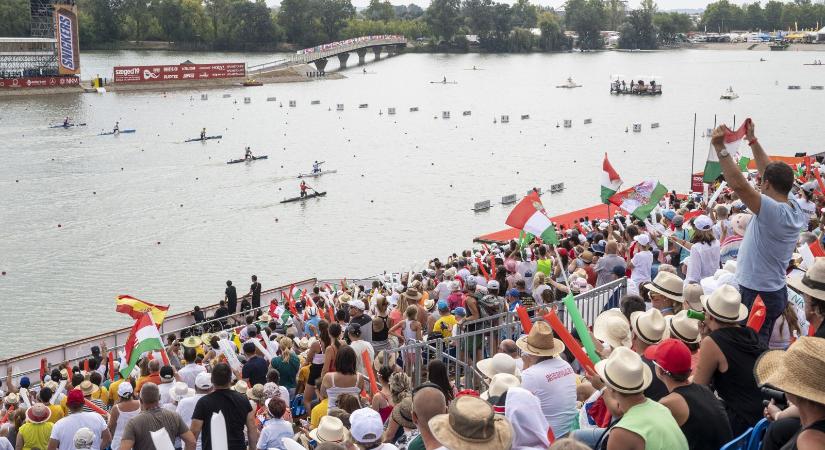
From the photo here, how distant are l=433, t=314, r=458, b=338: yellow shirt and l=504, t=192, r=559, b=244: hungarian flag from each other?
6.06ft

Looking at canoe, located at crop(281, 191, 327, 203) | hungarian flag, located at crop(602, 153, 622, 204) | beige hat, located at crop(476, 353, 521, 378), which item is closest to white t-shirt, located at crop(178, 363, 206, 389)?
beige hat, located at crop(476, 353, 521, 378)

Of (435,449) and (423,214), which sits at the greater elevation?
(435,449)

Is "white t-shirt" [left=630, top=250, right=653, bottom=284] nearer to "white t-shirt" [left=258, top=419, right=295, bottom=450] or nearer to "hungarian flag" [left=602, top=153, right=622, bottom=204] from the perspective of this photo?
"hungarian flag" [left=602, top=153, right=622, bottom=204]

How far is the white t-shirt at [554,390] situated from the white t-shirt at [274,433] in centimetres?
212

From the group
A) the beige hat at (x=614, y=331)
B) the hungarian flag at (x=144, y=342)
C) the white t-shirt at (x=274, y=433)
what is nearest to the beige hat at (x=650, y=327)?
the beige hat at (x=614, y=331)

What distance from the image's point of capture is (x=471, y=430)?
16.3 feet

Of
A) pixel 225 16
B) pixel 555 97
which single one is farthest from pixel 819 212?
pixel 225 16

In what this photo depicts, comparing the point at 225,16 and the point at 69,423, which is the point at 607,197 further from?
the point at 225,16

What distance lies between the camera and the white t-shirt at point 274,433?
779 cm

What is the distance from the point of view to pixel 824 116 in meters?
76.6

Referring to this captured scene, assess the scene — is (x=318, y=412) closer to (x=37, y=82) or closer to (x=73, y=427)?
(x=73, y=427)

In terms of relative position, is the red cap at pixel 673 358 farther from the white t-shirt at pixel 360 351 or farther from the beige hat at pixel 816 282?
the white t-shirt at pixel 360 351

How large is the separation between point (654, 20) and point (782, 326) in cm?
19744

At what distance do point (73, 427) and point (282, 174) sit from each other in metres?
40.7
